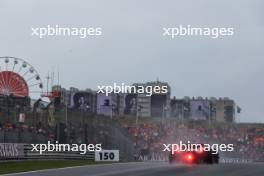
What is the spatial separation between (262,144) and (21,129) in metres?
28.6

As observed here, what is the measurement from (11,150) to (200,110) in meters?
24.3

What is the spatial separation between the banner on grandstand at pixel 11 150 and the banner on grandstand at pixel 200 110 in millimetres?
21710

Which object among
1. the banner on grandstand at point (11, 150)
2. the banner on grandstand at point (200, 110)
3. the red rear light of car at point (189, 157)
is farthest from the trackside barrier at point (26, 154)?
the banner on grandstand at point (200, 110)

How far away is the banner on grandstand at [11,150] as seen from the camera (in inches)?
1266

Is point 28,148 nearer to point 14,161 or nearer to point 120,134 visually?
point 14,161

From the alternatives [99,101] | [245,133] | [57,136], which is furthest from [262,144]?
[57,136]

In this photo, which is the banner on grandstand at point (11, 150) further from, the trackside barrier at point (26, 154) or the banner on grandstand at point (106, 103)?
the banner on grandstand at point (106, 103)

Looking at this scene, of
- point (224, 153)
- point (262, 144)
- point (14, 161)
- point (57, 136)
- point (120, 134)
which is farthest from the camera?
point (262, 144)

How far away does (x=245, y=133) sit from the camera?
175ft

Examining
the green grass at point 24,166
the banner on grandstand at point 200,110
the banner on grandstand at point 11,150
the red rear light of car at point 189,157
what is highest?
the banner on grandstand at point 200,110

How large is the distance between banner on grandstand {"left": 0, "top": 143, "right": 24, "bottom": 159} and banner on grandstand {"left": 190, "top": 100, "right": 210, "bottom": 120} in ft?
71.2

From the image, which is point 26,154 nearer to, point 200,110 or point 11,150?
point 11,150

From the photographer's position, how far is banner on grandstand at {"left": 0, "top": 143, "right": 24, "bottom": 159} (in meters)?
32.2

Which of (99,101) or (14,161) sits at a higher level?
(99,101)
